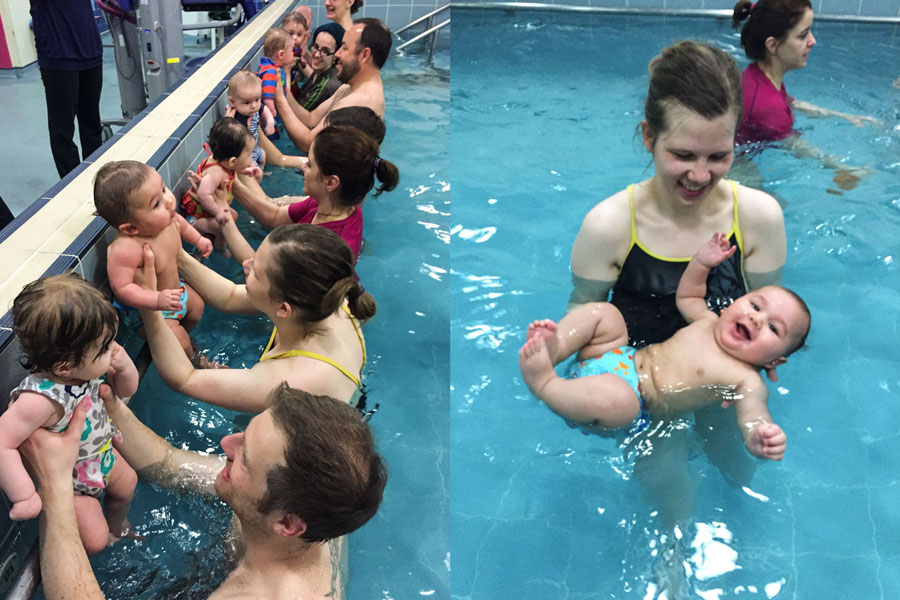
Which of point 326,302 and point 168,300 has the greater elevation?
point 326,302

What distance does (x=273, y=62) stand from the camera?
5418 millimetres

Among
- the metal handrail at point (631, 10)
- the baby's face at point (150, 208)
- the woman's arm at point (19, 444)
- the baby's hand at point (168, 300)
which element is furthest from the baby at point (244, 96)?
the metal handrail at point (631, 10)

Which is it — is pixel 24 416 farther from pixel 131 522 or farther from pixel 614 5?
pixel 614 5

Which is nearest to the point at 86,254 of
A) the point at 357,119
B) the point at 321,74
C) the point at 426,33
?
the point at 357,119

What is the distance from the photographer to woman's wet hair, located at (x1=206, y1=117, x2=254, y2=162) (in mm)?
3670

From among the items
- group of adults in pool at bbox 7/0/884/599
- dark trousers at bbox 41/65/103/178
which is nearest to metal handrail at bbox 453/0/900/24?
dark trousers at bbox 41/65/103/178

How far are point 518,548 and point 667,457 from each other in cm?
67

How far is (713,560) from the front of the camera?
284 cm

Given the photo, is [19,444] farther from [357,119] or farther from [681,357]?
[357,119]

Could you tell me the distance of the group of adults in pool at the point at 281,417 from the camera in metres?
1.79

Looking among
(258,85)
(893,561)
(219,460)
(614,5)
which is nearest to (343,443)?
(219,460)

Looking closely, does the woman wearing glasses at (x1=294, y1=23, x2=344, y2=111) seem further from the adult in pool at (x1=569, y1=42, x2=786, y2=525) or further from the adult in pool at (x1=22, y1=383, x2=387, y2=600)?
the adult in pool at (x1=22, y1=383, x2=387, y2=600)

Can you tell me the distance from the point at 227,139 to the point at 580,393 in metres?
2.10

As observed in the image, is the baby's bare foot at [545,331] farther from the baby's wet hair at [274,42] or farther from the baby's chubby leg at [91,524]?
the baby's wet hair at [274,42]
